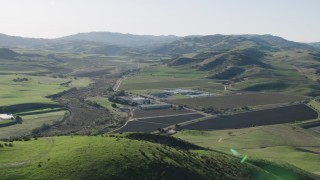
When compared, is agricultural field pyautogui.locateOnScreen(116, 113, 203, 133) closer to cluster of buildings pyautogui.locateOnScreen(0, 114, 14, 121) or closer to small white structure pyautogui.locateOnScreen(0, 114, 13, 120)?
cluster of buildings pyautogui.locateOnScreen(0, 114, 14, 121)

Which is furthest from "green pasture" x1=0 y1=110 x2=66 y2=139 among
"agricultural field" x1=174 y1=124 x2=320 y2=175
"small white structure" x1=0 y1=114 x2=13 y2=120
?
"agricultural field" x1=174 y1=124 x2=320 y2=175

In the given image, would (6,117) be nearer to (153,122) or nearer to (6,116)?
(6,116)

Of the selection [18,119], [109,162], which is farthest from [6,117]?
[109,162]

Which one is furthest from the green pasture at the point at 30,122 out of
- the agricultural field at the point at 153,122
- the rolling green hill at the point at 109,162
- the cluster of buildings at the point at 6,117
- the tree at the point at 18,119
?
the rolling green hill at the point at 109,162

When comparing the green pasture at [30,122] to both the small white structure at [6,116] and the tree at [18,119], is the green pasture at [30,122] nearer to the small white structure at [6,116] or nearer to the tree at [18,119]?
the tree at [18,119]

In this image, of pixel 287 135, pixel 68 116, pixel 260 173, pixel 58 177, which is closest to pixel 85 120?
pixel 68 116

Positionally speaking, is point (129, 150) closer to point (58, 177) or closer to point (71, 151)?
point (71, 151)
